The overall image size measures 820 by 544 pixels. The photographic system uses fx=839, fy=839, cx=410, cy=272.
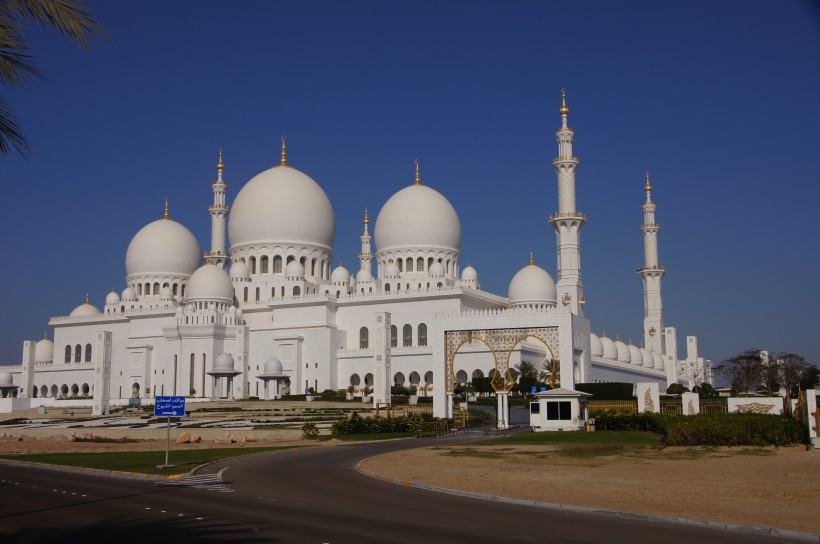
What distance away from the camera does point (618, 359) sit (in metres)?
85.7

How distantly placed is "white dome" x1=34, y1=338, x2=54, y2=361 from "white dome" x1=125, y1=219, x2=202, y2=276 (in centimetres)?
1227

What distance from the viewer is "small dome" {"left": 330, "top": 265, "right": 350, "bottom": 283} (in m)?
74.3

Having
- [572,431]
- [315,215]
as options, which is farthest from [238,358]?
[572,431]

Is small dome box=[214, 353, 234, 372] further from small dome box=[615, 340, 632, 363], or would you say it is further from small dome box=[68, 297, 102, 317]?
small dome box=[615, 340, 632, 363]

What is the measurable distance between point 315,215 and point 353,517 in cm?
6363

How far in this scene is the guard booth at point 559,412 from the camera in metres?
35.0

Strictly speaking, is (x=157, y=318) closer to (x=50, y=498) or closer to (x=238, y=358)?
(x=238, y=358)

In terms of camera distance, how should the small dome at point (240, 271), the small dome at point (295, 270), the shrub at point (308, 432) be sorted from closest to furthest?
the shrub at point (308, 432) → the small dome at point (295, 270) → the small dome at point (240, 271)

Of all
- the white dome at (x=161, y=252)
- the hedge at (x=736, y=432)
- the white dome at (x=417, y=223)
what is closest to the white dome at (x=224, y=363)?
the white dome at (x=417, y=223)

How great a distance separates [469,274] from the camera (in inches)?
2891

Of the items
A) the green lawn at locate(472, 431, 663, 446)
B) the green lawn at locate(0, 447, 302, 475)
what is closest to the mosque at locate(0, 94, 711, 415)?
the green lawn at locate(472, 431, 663, 446)

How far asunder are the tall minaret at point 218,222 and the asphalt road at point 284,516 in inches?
2379

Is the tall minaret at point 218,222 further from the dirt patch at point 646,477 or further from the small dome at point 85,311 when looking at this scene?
the dirt patch at point 646,477

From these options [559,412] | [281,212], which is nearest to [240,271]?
[281,212]
